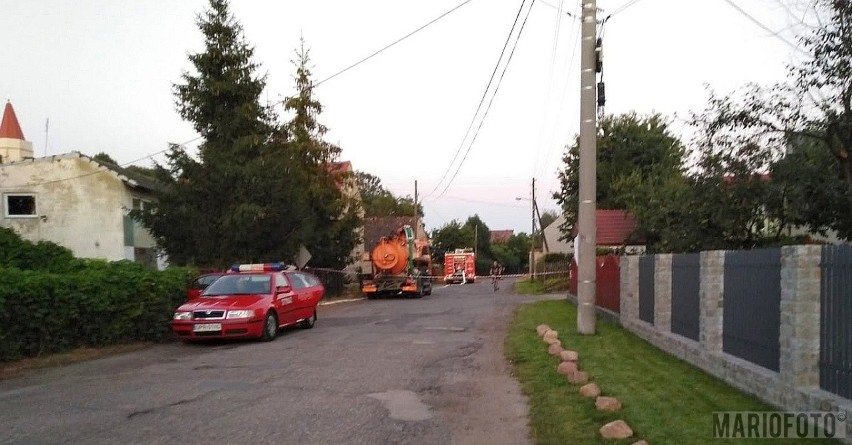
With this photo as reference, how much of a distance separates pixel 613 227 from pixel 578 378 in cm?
2507

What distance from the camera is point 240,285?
15.8 m

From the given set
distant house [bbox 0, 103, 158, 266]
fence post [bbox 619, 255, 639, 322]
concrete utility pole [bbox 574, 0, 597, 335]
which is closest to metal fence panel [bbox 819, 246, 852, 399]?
concrete utility pole [bbox 574, 0, 597, 335]

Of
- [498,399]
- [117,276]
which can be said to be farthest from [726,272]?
[117,276]

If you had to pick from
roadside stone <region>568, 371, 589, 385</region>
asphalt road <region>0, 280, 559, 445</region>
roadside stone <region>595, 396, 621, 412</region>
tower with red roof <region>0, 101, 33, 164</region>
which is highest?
tower with red roof <region>0, 101, 33, 164</region>

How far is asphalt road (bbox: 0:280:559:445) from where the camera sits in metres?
7.11

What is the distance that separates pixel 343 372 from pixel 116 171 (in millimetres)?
22679

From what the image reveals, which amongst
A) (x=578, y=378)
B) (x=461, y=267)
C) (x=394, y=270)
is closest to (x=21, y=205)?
(x=394, y=270)

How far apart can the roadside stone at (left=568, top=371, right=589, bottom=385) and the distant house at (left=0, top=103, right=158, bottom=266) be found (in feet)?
78.3

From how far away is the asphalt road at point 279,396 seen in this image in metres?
7.11

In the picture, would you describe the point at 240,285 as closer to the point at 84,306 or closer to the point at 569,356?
the point at 84,306

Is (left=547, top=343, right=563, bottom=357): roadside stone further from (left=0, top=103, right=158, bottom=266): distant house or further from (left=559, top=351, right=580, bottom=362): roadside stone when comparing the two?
(left=0, top=103, right=158, bottom=266): distant house

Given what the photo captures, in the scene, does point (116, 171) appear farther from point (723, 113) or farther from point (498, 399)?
point (498, 399)

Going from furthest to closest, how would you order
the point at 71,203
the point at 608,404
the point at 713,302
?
the point at 71,203 → the point at 713,302 → the point at 608,404

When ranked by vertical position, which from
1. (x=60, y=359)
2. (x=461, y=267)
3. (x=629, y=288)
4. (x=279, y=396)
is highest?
(x=629, y=288)
